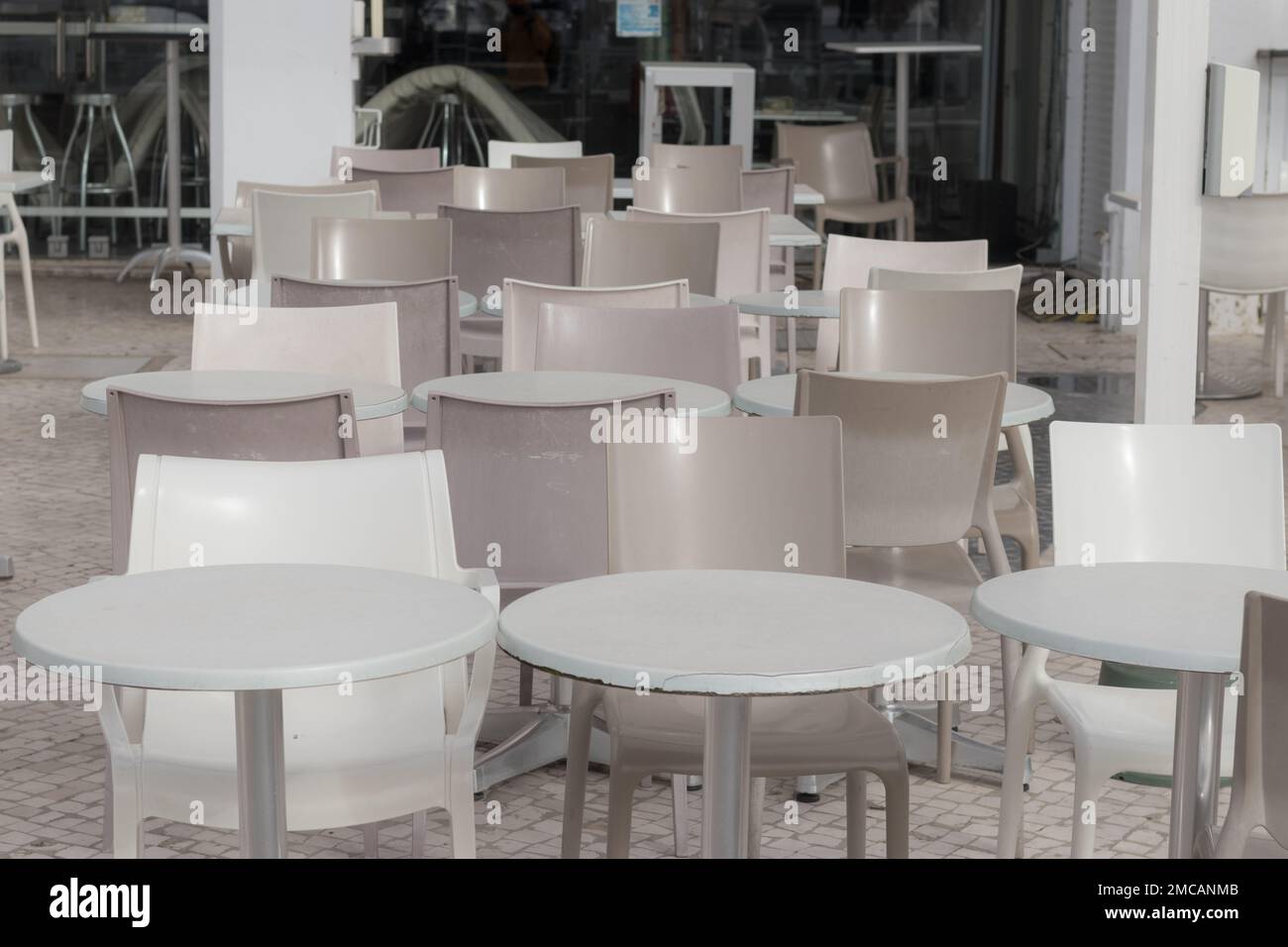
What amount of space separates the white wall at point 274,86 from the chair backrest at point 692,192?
2.22m

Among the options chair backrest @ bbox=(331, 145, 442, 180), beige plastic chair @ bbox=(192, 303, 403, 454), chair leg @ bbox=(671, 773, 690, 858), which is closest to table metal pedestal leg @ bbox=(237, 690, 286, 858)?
chair leg @ bbox=(671, 773, 690, 858)

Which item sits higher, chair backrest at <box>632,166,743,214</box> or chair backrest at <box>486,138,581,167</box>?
chair backrest at <box>486,138,581,167</box>

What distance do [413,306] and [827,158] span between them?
6891mm

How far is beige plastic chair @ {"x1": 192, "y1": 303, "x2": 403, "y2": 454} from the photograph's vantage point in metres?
4.46

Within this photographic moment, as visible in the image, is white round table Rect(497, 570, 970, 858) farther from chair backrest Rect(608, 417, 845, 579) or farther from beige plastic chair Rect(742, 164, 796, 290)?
beige plastic chair Rect(742, 164, 796, 290)

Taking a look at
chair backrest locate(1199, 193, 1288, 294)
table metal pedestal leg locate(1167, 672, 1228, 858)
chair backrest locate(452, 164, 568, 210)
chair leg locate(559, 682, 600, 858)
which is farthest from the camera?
chair backrest locate(1199, 193, 1288, 294)

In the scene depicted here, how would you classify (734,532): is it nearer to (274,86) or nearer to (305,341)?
(305,341)

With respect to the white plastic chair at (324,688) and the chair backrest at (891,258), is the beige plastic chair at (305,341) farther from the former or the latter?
the chair backrest at (891,258)

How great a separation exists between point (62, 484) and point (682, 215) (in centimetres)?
244

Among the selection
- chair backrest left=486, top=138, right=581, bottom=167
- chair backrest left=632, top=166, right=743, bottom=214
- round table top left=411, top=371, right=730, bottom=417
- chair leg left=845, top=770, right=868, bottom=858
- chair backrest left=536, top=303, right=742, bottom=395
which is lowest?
chair leg left=845, top=770, right=868, bottom=858

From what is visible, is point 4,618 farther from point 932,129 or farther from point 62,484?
point 932,129

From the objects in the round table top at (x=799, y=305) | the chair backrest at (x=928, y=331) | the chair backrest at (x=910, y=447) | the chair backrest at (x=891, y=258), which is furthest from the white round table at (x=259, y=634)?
the chair backrest at (x=891, y=258)

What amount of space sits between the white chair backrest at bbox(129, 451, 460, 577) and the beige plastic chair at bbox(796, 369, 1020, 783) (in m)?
1.05
